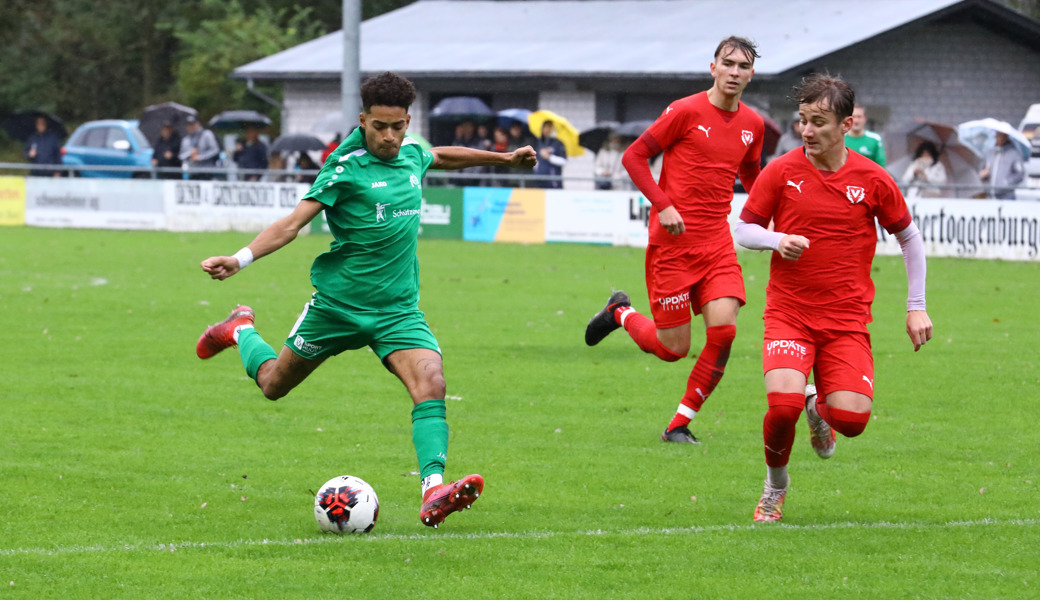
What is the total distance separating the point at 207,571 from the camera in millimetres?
5719

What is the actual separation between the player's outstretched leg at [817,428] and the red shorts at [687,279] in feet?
5.17

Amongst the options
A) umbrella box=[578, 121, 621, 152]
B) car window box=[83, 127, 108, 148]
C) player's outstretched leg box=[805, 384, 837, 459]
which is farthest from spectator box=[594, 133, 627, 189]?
player's outstretched leg box=[805, 384, 837, 459]

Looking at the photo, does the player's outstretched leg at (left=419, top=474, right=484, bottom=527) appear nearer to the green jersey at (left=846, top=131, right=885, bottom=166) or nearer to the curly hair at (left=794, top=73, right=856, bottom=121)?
the curly hair at (left=794, top=73, right=856, bottom=121)

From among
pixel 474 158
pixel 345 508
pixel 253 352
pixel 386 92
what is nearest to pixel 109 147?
pixel 253 352

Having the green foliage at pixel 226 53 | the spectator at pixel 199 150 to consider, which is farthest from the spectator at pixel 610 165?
the green foliage at pixel 226 53

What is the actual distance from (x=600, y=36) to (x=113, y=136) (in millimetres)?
12532

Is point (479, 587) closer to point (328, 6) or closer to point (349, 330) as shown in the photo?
point (349, 330)

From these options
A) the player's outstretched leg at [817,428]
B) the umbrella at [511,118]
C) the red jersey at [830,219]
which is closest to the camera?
the red jersey at [830,219]

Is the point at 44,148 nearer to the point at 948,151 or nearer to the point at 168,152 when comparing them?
the point at 168,152

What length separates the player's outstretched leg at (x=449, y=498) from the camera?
19.4ft

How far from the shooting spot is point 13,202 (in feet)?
99.7

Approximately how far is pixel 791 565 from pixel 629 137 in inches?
830

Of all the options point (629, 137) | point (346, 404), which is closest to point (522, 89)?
point (629, 137)

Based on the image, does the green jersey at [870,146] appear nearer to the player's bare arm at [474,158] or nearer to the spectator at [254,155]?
the player's bare arm at [474,158]
